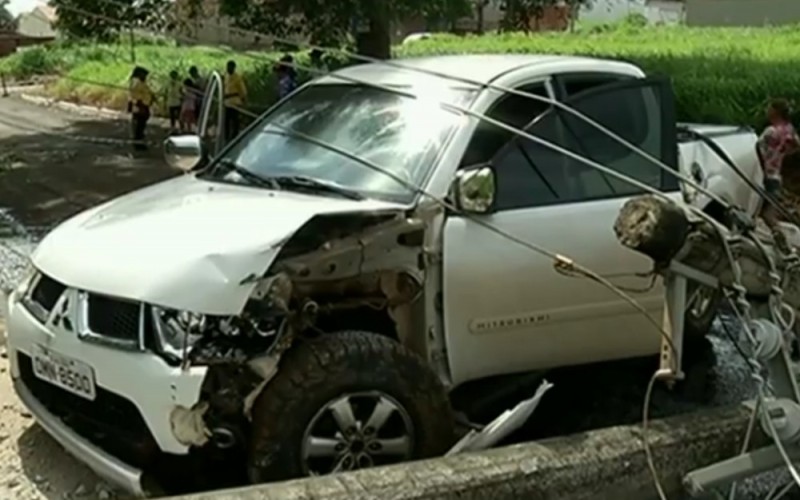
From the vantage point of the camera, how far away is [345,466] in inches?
163

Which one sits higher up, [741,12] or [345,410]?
[345,410]

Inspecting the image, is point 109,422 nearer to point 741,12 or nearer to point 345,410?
point 345,410

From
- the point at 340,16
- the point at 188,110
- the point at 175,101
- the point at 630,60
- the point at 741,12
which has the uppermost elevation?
the point at 340,16

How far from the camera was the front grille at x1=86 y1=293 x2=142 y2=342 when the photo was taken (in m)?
4.04

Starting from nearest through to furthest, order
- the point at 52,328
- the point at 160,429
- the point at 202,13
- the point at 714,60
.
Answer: the point at 160,429
the point at 52,328
the point at 202,13
the point at 714,60

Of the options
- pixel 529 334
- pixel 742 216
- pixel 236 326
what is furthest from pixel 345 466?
pixel 742 216

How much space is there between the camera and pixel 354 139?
16.3ft

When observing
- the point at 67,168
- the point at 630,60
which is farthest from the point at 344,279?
the point at 67,168

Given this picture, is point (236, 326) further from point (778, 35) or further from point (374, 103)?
point (778, 35)

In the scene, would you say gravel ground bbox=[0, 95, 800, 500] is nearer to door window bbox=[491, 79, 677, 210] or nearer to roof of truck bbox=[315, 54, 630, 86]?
door window bbox=[491, 79, 677, 210]

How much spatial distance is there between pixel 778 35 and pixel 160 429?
2591 centimetres

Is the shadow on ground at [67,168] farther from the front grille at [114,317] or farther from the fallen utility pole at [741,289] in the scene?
the fallen utility pole at [741,289]

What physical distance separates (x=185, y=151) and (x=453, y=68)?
1559 millimetres

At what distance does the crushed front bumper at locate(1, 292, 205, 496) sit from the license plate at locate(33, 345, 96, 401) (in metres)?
0.03
